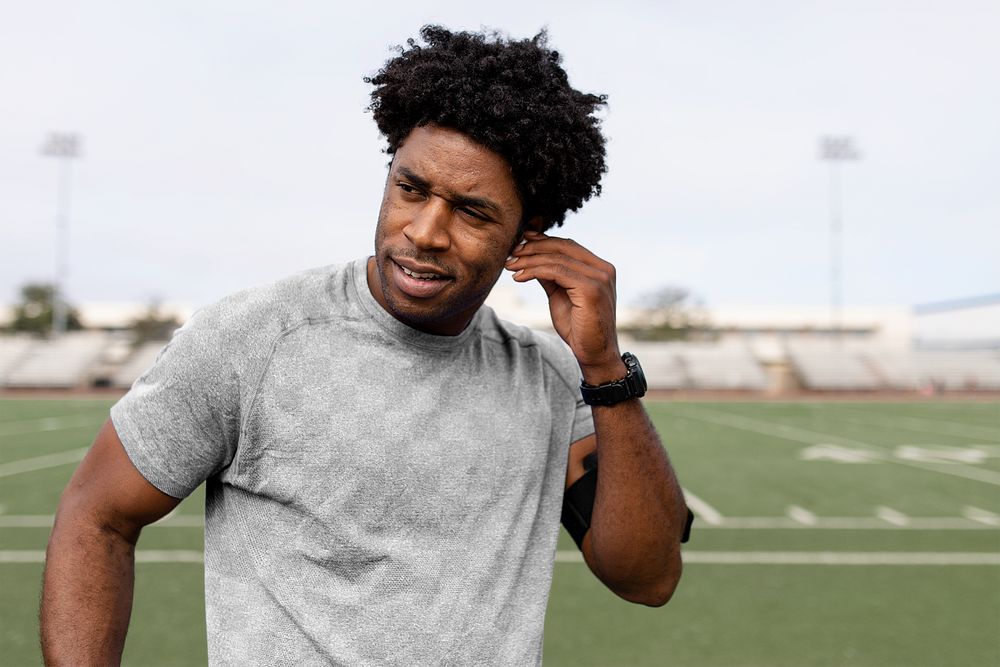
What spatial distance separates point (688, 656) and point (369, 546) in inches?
128

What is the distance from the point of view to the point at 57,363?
1278 inches

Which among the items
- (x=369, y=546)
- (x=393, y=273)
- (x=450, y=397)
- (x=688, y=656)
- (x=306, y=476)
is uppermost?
(x=393, y=273)

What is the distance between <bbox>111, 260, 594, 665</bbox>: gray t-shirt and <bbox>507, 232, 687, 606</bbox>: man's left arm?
0.50ft

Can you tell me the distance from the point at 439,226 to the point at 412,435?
1.04 feet

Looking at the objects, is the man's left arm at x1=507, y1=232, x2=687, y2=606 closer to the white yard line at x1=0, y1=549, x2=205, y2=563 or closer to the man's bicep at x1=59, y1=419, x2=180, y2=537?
the man's bicep at x1=59, y1=419, x2=180, y2=537

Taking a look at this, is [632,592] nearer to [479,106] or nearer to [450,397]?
[450,397]

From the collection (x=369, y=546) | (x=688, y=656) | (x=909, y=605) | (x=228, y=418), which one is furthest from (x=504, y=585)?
(x=909, y=605)

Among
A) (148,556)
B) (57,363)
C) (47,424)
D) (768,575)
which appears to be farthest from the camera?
(57,363)

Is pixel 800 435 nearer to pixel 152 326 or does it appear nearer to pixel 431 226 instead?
pixel 431 226

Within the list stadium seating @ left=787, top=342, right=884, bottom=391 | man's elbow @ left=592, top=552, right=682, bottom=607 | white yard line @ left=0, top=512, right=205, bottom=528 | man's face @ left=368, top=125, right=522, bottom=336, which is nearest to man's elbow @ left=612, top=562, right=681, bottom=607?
man's elbow @ left=592, top=552, right=682, bottom=607

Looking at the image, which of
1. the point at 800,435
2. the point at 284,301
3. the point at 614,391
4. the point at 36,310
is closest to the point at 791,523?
the point at 614,391

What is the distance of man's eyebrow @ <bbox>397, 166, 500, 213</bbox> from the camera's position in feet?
4.36

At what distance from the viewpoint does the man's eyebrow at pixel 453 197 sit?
1328 millimetres

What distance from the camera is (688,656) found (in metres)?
4.09
